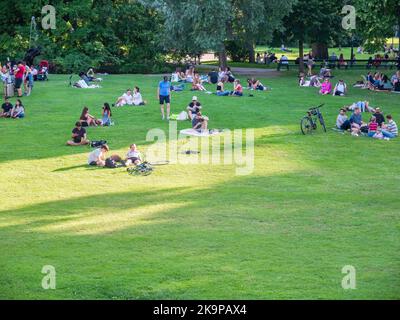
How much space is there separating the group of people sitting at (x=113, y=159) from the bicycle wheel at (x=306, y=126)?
26.9ft

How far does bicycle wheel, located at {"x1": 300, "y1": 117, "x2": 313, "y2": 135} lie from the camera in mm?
31297

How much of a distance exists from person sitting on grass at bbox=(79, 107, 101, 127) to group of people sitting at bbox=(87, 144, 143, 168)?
6.43 meters

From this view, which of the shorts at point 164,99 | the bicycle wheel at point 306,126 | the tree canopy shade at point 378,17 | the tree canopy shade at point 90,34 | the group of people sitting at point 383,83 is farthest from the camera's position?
the tree canopy shade at point 90,34

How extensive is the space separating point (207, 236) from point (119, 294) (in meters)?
4.12

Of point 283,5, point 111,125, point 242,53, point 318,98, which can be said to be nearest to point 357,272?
point 111,125

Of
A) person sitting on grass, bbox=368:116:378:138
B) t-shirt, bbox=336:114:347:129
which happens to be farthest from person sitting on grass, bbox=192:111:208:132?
person sitting on grass, bbox=368:116:378:138

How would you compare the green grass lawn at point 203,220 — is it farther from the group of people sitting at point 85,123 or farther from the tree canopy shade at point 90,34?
the tree canopy shade at point 90,34

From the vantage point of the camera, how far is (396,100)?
136 ft

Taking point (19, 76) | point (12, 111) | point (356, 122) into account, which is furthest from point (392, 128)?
point (19, 76)

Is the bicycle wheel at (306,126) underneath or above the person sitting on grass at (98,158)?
above

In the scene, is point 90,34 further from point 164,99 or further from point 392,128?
point 392,128

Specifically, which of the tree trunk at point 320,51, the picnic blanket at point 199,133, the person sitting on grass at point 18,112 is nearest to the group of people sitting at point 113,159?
the picnic blanket at point 199,133

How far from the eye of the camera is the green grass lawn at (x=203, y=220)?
14.8 metres

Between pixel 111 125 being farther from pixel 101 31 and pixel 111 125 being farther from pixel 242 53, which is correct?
pixel 242 53
